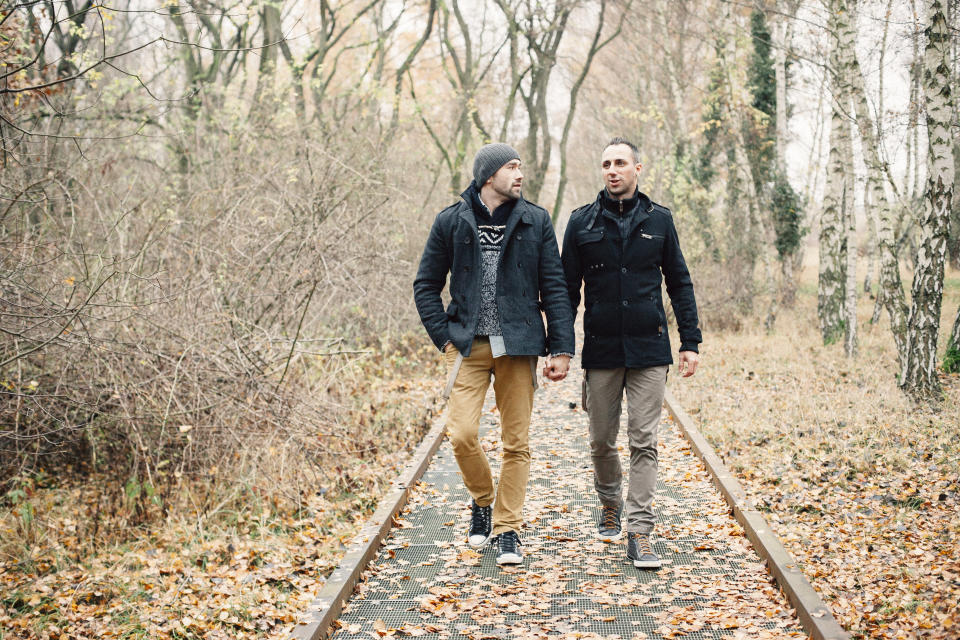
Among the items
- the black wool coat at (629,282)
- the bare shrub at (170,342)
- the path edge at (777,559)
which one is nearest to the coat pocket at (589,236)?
the black wool coat at (629,282)

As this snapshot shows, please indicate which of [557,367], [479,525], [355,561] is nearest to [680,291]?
[557,367]

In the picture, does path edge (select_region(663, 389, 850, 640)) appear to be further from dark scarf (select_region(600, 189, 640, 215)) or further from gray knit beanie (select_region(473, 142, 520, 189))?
gray knit beanie (select_region(473, 142, 520, 189))

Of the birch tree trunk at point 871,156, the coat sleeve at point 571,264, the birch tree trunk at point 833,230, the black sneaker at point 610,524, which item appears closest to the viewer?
the coat sleeve at point 571,264

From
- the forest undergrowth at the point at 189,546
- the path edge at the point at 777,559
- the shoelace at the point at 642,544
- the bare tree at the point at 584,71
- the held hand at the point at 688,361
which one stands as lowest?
the forest undergrowth at the point at 189,546

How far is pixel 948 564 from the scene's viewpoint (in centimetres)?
486

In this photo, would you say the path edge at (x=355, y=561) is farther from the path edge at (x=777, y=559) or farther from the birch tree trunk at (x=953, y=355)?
the birch tree trunk at (x=953, y=355)

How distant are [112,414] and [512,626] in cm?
476

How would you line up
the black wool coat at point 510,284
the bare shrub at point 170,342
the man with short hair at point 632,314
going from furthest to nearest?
the bare shrub at point 170,342 → the man with short hair at point 632,314 → the black wool coat at point 510,284

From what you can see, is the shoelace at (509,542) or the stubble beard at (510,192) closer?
the stubble beard at (510,192)

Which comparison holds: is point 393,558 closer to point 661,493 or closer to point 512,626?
point 512,626

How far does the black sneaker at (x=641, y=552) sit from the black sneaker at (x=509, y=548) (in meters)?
0.68

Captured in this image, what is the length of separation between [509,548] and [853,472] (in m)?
3.55

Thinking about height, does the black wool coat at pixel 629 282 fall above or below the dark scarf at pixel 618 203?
below

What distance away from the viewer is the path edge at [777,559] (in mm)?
3992
